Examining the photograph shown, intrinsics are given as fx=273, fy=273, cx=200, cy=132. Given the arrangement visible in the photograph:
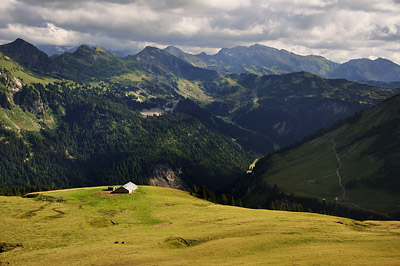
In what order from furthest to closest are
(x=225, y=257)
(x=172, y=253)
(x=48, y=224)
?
1. (x=48, y=224)
2. (x=172, y=253)
3. (x=225, y=257)

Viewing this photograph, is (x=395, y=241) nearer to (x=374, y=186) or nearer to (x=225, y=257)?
(x=225, y=257)

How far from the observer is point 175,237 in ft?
214

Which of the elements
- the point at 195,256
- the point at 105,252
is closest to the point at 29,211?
the point at 105,252

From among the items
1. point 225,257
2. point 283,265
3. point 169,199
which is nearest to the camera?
point 283,265

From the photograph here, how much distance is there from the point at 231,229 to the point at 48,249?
1699 inches

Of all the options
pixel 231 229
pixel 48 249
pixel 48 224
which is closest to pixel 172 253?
pixel 231 229

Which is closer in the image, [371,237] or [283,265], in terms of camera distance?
[283,265]

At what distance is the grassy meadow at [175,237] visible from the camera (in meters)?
50.9

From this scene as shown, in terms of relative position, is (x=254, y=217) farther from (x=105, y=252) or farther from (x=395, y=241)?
(x=105, y=252)

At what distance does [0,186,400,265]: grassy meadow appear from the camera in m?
50.9

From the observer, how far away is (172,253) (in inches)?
2226

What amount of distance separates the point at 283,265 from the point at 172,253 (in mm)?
23070

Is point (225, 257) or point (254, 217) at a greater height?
point (225, 257)

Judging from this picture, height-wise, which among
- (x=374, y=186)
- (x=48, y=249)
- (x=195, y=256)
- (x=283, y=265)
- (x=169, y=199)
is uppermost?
(x=283, y=265)
